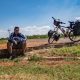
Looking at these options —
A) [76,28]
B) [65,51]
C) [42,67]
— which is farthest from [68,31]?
[42,67]

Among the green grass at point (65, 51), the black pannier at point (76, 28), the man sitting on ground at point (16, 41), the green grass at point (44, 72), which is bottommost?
the green grass at point (44, 72)

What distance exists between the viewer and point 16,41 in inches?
624

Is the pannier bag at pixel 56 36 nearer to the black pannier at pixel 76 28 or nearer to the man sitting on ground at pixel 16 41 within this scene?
the black pannier at pixel 76 28

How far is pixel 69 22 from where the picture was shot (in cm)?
1997

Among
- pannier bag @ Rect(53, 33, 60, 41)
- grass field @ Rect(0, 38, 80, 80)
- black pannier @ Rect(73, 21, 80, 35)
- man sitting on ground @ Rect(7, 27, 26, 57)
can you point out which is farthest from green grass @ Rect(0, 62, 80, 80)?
black pannier @ Rect(73, 21, 80, 35)

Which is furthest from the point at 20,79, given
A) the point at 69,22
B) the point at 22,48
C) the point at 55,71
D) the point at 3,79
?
the point at 69,22

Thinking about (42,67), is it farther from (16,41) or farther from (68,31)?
(68,31)

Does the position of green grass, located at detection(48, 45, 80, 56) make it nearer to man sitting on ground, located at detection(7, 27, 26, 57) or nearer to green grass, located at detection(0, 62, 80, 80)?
man sitting on ground, located at detection(7, 27, 26, 57)

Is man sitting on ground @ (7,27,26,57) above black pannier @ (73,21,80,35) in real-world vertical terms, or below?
below

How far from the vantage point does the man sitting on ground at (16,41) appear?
15.5m

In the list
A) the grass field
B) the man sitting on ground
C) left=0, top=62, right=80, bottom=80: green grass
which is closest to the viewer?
left=0, top=62, right=80, bottom=80: green grass

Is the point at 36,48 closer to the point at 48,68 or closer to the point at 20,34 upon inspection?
the point at 20,34

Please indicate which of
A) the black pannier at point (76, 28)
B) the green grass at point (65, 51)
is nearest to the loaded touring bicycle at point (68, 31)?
the black pannier at point (76, 28)

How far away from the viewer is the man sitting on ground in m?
15.5
